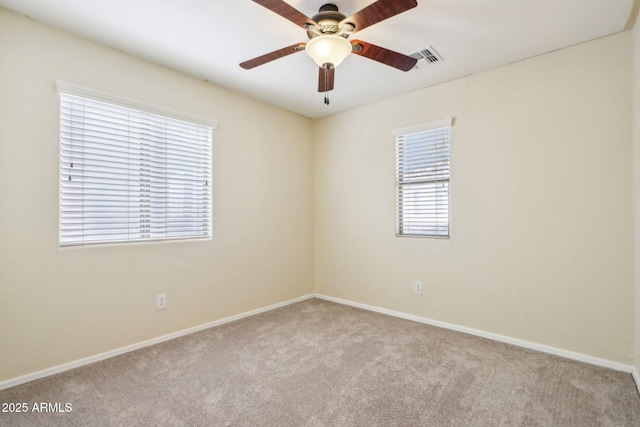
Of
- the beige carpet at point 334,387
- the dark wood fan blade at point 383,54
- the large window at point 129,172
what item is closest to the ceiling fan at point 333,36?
the dark wood fan blade at point 383,54

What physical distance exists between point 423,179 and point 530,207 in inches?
39.9

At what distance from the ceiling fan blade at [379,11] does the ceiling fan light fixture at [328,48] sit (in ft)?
0.34

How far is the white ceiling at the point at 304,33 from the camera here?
2004 millimetres

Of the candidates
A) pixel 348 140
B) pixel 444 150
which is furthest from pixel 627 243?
pixel 348 140

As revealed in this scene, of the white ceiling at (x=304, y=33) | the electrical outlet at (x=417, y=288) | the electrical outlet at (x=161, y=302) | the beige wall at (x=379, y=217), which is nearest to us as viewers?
the white ceiling at (x=304, y=33)

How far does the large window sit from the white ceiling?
49 cm

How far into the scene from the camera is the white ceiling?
2.00 metres

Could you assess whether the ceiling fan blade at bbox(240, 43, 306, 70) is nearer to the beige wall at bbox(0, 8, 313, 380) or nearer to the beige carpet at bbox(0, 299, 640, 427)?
the beige wall at bbox(0, 8, 313, 380)

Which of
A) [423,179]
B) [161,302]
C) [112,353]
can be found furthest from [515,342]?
[112,353]

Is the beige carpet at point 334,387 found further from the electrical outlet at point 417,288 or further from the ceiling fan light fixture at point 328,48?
the ceiling fan light fixture at point 328,48

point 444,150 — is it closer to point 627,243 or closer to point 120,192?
point 627,243

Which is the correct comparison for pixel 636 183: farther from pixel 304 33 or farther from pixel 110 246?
pixel 110 246

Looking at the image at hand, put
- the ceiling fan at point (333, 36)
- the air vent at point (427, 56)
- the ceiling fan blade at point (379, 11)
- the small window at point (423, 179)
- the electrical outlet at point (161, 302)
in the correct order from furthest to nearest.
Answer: the small window at point (423, 179) < the electrical outlet at point (161, 302) < the air vent at point (427, 56) < the ceiling fan at point (333, 36) < the ceiling fan blade at point (379, 11)

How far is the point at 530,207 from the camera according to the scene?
2643 millimetres
